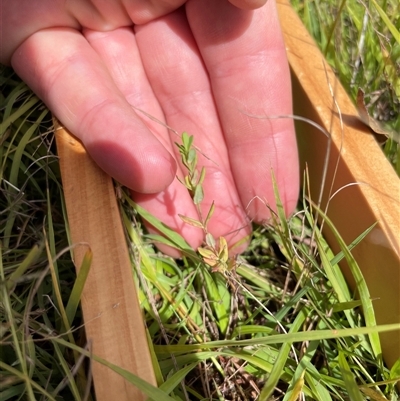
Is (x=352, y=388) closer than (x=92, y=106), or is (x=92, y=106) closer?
(x=352, y=388)

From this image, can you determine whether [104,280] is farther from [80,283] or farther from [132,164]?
[132,164]

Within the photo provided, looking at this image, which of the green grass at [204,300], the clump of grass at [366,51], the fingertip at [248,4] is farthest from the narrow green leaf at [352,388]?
the fingertip at [248,4]

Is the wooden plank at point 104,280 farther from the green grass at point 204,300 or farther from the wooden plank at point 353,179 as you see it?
the wooden plank at point 353,179

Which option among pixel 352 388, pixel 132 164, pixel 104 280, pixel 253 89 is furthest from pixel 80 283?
pixel 253 89

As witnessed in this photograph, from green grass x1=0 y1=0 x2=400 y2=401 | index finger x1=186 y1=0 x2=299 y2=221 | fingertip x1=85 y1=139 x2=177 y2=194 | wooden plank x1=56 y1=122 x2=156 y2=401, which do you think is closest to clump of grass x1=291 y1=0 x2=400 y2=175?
green grass x1=0 y1=0 x2=400 y2=401

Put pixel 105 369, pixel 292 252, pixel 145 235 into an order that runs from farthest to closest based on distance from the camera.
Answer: pixel 145 235, pixel 292 252, pixel 105 369

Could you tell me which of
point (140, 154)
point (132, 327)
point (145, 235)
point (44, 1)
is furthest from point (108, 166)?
point (44, 1)

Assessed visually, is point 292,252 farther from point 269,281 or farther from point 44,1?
point 44,1
